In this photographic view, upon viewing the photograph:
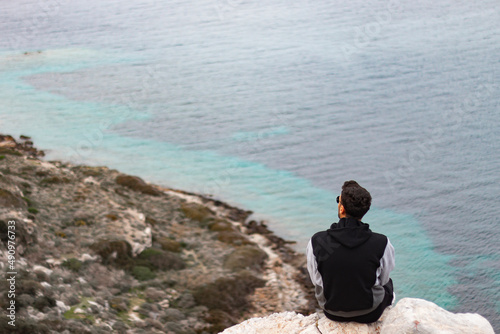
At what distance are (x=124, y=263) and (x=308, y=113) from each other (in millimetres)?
31956

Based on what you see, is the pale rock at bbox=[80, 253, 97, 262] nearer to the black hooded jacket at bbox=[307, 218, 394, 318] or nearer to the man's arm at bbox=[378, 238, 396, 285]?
the black hooded jacket at bbox=[307, 218, 394, 318]

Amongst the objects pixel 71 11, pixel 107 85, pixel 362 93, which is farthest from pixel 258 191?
pixel 71 11

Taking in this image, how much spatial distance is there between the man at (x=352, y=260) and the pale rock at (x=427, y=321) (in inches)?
18.1

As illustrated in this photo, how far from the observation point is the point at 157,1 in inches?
4328

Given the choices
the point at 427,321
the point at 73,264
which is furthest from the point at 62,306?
the point at 427,321

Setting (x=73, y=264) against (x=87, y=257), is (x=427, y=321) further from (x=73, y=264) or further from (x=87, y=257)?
(x=87, y=257)

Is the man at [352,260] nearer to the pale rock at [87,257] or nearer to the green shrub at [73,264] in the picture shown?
the green shrub at [73,264]

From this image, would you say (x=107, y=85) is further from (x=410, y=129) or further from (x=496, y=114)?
(x=496, y=114)

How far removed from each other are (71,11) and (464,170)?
285ft

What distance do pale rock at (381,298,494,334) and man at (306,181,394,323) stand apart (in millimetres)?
460

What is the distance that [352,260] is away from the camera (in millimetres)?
9852

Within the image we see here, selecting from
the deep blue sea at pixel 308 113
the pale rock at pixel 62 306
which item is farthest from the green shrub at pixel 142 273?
the deep blue sea at pixel 308 113

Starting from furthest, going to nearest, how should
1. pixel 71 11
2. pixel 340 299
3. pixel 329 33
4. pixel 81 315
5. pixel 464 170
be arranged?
1. pixel 71 11
2. pixel 329 33
3. pixel 464 170
4. pixel 81 315
5. pixel 340 299

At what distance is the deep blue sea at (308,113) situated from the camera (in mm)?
32688
